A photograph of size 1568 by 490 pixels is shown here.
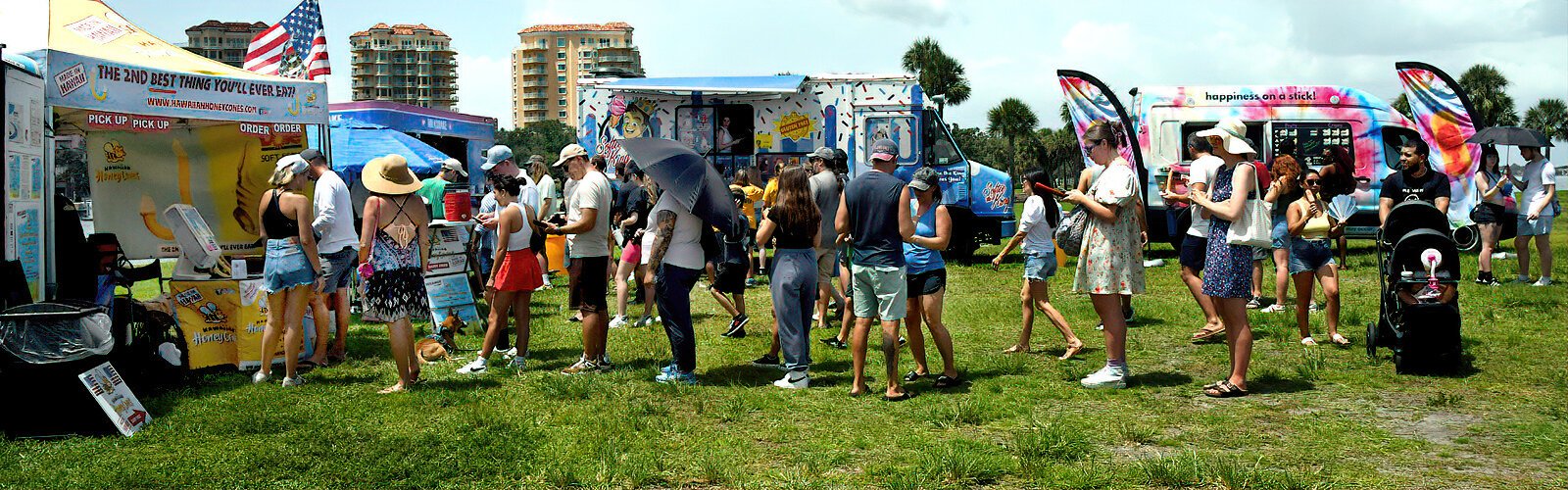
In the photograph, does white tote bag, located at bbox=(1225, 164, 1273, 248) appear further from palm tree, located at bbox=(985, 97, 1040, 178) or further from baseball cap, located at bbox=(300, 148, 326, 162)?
palm tree, located at bbox=(985, 97, 1040, 178)

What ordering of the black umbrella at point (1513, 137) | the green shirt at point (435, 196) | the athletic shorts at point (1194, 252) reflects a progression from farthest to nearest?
the black umbrella at point (1513, 137) → the green shirt at point (435, 196) → the athletic shorts at point (1194, 252)

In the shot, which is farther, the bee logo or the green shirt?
the green shirt

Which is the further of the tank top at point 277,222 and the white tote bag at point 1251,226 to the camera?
the tank top at point 277,222

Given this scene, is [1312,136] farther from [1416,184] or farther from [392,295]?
[392,295]

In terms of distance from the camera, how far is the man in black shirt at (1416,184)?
9695 mm

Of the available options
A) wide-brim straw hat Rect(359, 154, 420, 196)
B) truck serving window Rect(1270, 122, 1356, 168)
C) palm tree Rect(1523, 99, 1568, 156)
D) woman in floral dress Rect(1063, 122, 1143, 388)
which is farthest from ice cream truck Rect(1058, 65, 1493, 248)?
palm tree Rect(1523, 99, 1568, 156)

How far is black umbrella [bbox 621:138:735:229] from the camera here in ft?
22.3

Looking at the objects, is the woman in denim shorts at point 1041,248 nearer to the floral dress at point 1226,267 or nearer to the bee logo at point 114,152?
the floral dress at point 1226,267

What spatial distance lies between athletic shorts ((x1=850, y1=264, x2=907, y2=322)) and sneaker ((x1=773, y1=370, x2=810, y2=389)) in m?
0.70

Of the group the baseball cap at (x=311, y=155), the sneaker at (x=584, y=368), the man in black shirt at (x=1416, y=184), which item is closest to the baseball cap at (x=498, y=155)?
the baseball cap at (x=311, y=155)

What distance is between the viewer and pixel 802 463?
532 centimetres

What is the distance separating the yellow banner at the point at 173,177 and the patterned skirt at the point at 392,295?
3.40 meters

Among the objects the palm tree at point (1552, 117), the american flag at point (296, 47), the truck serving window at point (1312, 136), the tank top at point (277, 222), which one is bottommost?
the tank top at point (277, 222)

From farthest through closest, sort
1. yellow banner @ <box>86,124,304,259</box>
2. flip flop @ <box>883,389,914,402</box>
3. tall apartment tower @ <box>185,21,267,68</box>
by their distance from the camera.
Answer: tall apartment tower @ <box>185,21,267,68</box>
yellow banner @ <box>86,124,304,259</box>
flip flop @ <box>883,389,914,402</box>
